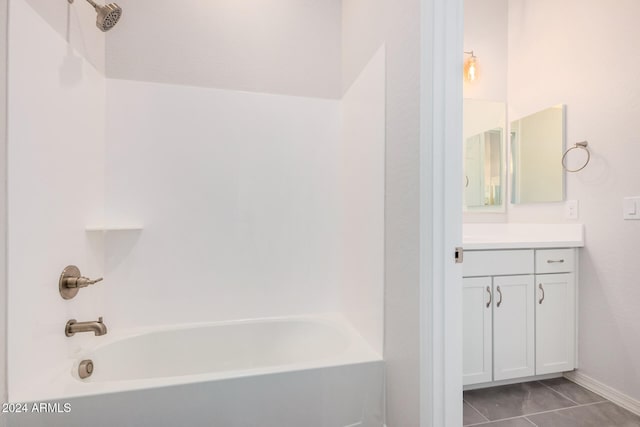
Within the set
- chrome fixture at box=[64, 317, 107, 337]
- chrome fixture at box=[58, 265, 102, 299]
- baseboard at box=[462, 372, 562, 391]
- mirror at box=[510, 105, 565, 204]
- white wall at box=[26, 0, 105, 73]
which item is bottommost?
baseboard at box=[462, 372, 562, 391]

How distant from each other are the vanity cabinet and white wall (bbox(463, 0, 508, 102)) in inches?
52.3

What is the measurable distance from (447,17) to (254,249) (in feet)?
5.12

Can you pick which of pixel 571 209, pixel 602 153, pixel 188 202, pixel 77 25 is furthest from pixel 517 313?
pixel 77 25

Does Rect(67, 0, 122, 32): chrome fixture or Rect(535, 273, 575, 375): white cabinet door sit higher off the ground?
Rect(67, 0, 122, 32): chrome fixture

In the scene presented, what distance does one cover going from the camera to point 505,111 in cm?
243

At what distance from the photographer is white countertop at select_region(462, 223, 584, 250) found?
1.82 meters

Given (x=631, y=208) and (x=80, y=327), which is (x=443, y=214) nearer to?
(x=631, y=208)

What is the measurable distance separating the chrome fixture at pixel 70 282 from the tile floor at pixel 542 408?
203 centimetres

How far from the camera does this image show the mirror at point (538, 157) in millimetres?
2094

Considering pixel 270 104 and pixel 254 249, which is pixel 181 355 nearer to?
pixel 254 249

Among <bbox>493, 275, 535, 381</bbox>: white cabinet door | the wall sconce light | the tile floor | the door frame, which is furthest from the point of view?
the wall sconce light

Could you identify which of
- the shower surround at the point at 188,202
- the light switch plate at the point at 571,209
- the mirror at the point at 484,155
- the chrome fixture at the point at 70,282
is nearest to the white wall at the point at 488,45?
the mirror at the point at 484,155

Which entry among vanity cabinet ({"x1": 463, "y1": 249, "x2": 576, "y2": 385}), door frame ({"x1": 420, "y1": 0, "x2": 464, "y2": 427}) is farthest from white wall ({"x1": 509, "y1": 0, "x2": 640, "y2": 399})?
door frame ({"x1": 420, "y1": 0, "x2": 464, "y2": 427})

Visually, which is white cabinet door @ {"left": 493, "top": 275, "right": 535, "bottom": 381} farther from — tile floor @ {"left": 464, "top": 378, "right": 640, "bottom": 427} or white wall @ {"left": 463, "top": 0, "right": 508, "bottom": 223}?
white wall @ {"left": 463, "top": 0, "right": 508, "bottom": 223}
